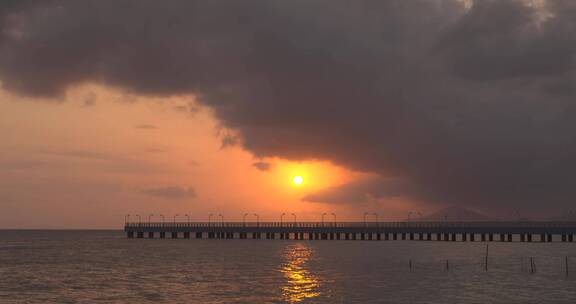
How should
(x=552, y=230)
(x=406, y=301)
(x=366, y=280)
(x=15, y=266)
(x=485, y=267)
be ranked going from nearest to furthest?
(x=406, y=301)
(x=366, y=280)
(x=485, y=267)
(x=15, y=266)
(x=552, y=230)

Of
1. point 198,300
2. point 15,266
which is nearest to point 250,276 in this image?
Answer: point 198,300

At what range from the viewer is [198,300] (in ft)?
171

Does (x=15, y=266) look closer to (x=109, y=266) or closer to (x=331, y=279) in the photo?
(x=109, y=266)

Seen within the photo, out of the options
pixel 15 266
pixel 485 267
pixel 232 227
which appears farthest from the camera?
pixel 232 227

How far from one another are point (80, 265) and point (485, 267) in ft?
177

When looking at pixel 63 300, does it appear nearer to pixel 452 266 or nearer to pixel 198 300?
pixel 198 300

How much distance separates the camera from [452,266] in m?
85.9

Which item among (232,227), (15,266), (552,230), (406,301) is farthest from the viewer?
(232,227)

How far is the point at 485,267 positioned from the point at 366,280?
23.0 metres

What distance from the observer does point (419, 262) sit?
3688 inches

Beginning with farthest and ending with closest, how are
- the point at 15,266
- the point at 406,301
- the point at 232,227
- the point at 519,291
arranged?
the point at 232,227, the point at 15,266, the point at 519,291, the point at 406,301

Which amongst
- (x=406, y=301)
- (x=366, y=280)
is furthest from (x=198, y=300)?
(x=366, y=280)

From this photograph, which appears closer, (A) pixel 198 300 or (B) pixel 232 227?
(A) pixel 198 300

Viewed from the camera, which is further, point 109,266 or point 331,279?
point 109,266
